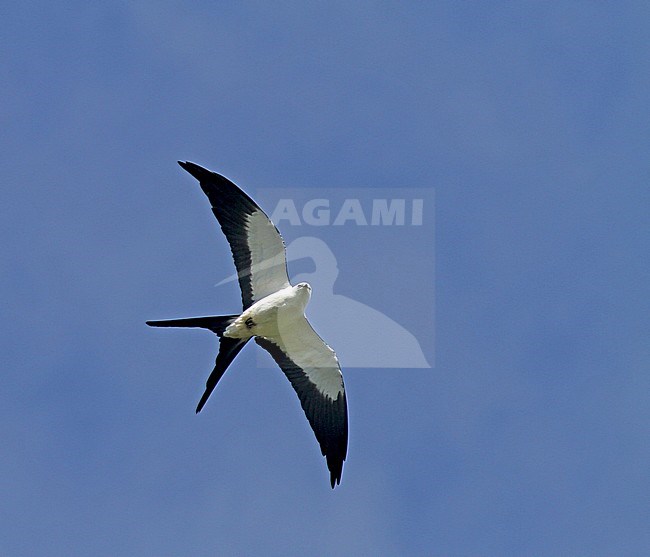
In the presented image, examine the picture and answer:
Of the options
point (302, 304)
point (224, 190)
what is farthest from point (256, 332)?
point (224, 190)

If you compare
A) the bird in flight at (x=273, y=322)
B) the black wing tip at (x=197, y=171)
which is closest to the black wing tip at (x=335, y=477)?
the bird in flight at (x=273, y=322)

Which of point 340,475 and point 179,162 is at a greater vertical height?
point 179,162

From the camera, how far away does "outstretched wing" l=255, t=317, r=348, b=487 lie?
19.5 m

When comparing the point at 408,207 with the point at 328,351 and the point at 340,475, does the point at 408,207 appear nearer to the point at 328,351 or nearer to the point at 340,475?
the point at 328,351

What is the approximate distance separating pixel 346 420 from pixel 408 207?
3.17 meters

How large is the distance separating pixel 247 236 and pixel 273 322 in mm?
1204

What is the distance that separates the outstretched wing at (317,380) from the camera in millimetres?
19453

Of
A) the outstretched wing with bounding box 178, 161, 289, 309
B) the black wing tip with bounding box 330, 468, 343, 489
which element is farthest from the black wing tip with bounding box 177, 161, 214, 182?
the black wing tip with bounding box 330, 468, 343, 489

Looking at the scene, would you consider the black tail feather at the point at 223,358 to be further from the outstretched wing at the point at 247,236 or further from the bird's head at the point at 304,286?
the bird's head at the point at 304,286

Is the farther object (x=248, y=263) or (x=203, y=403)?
(x=248, y=263)

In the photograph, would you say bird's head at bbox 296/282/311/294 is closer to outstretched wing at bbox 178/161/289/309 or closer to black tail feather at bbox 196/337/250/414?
outstretched wing at bbox 178/161/289/309

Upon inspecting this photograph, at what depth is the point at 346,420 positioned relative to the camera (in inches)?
772

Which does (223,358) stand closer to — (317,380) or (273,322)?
(273,322)

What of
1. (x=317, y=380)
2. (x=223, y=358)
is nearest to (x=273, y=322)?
(x=223, y=358)
